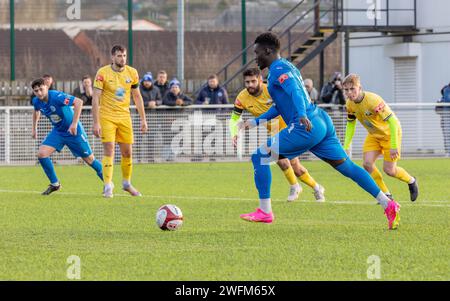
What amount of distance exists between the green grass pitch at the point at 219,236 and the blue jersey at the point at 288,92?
117 centimetres

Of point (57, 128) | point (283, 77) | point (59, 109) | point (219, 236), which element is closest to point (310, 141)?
point (283, 77)

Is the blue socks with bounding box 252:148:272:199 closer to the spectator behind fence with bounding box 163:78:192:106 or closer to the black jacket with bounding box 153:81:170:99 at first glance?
the spectator behind fence with bounding box 163:78:192:106

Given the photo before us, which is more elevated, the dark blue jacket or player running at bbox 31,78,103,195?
the dark blue jacket

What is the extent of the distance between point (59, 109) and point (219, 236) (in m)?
6.53

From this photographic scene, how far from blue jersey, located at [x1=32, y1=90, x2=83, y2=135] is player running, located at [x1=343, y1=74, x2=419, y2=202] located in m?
4.44

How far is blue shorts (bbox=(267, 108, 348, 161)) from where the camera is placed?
11.6 meters

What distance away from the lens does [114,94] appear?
640 inches

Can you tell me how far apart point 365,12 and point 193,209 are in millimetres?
17241

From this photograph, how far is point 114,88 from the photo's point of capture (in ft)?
53.3

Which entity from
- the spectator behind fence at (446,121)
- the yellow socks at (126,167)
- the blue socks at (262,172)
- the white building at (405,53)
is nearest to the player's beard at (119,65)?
the yellow socks at (126,167)

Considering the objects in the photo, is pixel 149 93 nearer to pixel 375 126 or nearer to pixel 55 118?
pixel 55 118

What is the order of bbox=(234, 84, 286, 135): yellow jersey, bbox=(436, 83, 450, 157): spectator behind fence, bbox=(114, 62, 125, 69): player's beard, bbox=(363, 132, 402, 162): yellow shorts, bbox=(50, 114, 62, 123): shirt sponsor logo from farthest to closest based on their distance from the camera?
bbox=(436, 83, 450, 157): spectator behind fence → bbox=(50, 114, 62, 123): shirt sponsor logo → bbox=(114, 62, 125, 69): player's beard → bbox=(234, 84, 286, 135): yellow jersey → bbox=(363, 132, 402, 162): yellow shorts

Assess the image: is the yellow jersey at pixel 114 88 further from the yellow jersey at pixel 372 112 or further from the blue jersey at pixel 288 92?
the blue jersey at pixel 288 92

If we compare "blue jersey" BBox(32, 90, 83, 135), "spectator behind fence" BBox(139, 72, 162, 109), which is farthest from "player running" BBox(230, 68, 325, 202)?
"spectator behind fence" BBox(139, 72, 162, 109)
